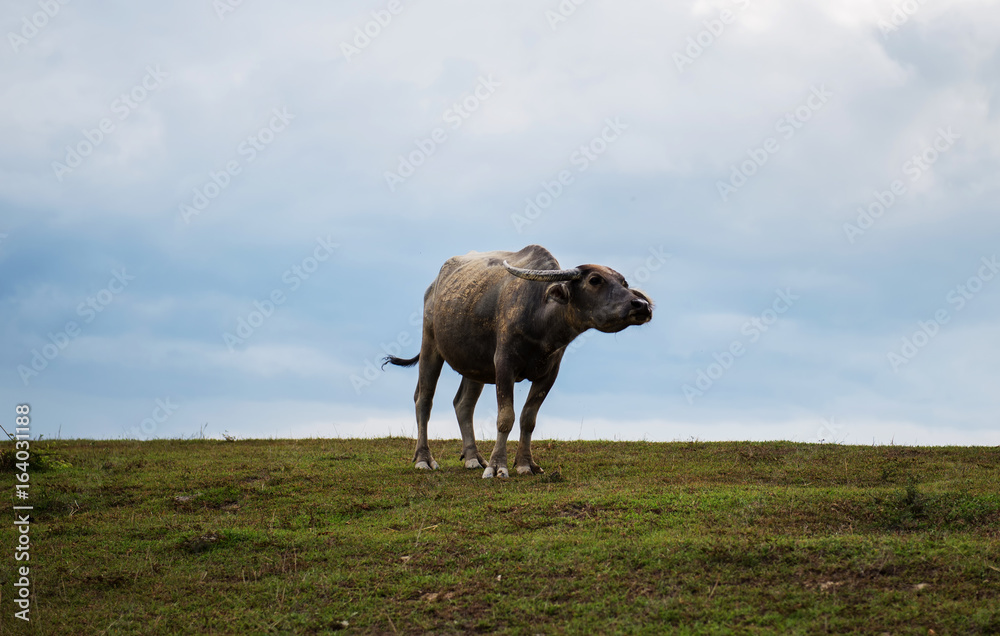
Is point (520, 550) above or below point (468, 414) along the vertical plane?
below

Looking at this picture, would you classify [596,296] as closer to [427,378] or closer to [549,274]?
[549,274]

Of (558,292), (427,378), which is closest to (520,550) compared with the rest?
(558,292)

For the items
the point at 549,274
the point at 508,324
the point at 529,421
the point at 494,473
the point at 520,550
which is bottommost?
the point at 520,550

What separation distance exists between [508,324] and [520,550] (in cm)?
419

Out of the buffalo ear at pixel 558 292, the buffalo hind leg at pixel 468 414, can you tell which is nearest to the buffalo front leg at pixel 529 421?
the buffalo hind leg at pixel 468 414

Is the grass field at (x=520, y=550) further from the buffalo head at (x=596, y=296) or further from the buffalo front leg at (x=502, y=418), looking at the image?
the buffalo head at (x=596, y=296)

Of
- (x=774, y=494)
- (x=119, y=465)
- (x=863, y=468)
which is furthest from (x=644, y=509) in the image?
(x=119, y=465)

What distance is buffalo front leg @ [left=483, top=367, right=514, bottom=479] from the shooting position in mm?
12344

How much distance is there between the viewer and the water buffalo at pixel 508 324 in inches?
470

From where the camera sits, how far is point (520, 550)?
29.0ft

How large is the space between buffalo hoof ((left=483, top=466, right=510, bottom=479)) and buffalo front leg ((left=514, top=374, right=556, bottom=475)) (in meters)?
0.36

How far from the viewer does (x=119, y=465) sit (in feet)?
49.2

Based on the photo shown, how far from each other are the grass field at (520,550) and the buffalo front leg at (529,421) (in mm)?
445

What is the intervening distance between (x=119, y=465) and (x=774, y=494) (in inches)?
396
